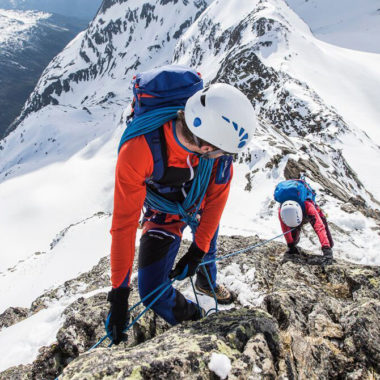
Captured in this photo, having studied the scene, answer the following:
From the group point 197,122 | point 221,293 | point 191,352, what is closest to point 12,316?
point 221,293

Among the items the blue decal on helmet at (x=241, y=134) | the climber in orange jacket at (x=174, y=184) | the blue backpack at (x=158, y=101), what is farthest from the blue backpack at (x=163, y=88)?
the blue decal on helmet at (x=241, y=134)

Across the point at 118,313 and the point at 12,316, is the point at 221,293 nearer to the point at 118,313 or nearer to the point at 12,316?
the point at 118,313

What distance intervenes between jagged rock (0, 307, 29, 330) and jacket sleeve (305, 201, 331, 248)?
732 centimetres

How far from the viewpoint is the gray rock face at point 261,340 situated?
281 centimetres

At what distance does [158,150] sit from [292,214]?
14.6ft

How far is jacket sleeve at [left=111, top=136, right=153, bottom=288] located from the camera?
11.1 feet

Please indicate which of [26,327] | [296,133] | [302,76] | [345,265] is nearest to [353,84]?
[302,76]

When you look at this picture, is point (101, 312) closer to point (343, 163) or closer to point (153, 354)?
point (153, 354)

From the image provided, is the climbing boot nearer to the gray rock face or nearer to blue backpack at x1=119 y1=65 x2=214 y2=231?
the gray rock face

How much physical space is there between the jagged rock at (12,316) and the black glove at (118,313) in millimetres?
5036

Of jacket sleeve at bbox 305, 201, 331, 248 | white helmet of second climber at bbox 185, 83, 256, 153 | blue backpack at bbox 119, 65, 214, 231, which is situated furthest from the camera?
jacket sleeve at bbox 305, 201, 331, 248

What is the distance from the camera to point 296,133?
35.7 metres

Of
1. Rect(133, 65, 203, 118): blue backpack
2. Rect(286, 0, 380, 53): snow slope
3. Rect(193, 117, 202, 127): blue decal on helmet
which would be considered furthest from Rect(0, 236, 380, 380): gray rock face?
Rect(286, 0, 380, 53): snow slope

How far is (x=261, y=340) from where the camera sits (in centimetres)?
312
